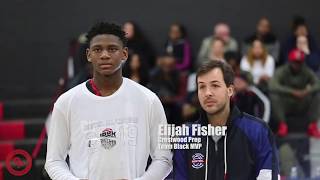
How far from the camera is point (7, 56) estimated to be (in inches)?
434

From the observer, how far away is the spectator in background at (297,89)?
905 centimetres

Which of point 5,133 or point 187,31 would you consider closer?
point 5,133

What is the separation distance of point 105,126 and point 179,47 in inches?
272

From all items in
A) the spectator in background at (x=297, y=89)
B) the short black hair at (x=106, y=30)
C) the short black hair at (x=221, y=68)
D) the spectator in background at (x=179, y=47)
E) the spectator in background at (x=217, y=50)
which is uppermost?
the spectator in background at (x=179, y=47)

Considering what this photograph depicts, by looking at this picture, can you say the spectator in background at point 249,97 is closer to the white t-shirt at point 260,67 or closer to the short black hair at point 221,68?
the white t-shirt at point 260,67

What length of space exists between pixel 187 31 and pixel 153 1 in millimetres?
777

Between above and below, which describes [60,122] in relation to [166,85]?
below

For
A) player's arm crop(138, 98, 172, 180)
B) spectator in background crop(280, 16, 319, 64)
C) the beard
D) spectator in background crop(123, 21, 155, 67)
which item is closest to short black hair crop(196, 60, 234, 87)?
the beard

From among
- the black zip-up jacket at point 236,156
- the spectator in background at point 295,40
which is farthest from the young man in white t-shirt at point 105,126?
the spectator in background at point 295,40

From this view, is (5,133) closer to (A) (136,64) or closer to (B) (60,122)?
(A) (136,64)

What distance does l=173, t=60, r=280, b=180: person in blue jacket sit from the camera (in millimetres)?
3967

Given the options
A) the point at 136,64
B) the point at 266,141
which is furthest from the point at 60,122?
the point at 136,64

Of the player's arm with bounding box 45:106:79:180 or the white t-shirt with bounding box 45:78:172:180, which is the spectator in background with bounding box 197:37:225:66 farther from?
the player's arm with bounding box 45:106:79:180

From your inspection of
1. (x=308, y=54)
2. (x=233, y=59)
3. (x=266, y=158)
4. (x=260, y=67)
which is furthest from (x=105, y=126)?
(x=308, y=54)
